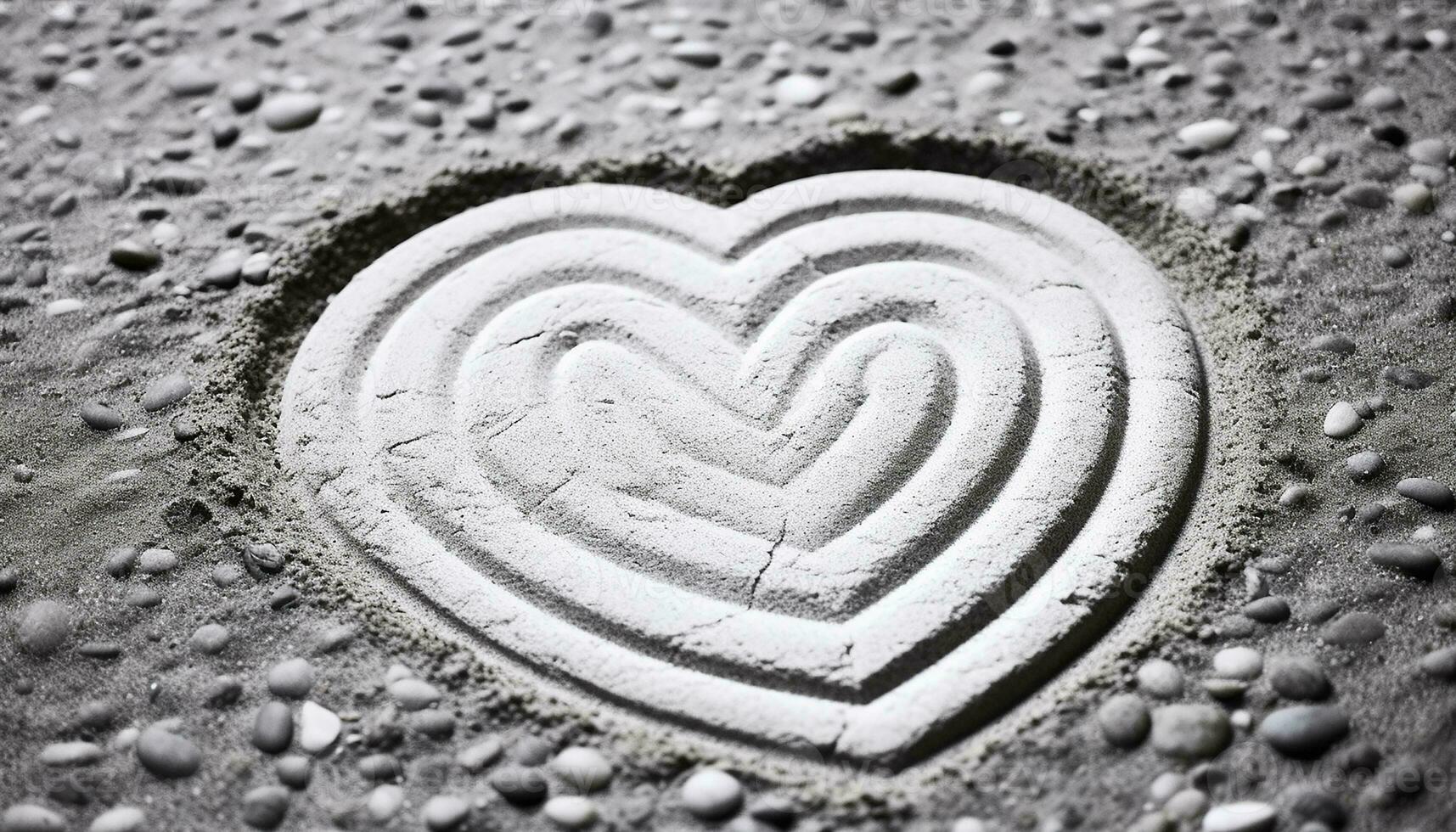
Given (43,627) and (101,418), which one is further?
(101,418)

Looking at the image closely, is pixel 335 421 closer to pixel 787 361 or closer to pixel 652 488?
pixel 652 488

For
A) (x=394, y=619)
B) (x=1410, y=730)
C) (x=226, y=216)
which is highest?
(x=226, y=216)

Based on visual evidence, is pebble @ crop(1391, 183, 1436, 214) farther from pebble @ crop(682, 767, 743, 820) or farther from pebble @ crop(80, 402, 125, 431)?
pebble @ crop(80, 402, 125, 431)

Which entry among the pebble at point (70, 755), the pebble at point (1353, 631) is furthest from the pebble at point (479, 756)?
the pebble at point (1353, 631)

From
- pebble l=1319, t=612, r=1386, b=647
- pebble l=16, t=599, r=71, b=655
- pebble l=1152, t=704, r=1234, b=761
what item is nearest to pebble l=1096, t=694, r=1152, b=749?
pebble l=1152, t=704, r=1234, b=761

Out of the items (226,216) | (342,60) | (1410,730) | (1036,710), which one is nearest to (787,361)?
(1036,710)

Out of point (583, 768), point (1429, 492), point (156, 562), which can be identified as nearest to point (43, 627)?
point (156, 562)

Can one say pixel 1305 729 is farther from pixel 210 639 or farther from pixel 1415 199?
pixel 210 639
